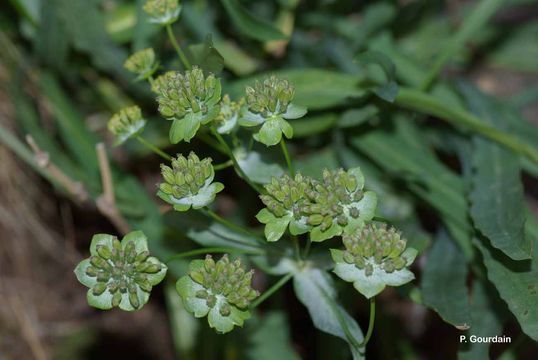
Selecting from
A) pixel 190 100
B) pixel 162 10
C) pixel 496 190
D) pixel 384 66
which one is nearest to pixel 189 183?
pixel 190 100

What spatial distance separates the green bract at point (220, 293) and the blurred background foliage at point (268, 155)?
0.90ft

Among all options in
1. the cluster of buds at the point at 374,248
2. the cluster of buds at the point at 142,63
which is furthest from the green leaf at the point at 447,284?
the cluster of buds at the point at 142,63

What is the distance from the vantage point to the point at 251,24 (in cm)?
139

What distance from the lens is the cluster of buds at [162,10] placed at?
1.16 metres

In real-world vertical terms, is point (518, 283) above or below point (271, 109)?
below

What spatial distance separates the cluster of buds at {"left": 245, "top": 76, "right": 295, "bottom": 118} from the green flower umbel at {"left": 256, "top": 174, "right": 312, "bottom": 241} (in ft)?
0.31

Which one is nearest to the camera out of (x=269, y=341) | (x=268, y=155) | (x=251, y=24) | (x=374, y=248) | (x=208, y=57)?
(x=374, y=248)

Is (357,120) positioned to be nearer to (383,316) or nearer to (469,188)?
(469,188)

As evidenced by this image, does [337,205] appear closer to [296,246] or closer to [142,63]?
[296,246]

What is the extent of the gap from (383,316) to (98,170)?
695mm

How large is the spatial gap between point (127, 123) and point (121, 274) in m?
0.27

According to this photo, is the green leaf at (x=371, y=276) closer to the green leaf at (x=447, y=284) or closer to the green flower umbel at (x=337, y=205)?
the green flower umbel at (x=337, y=205)

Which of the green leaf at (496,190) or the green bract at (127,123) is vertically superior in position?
the green bract at (127,123)

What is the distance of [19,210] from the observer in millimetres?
1846
